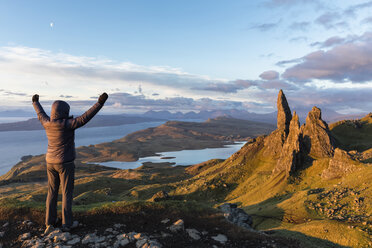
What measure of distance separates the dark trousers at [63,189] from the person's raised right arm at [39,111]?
6.85 feet

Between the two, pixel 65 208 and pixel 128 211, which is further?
pixel 128 211

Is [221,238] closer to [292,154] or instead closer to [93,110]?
[93,110]

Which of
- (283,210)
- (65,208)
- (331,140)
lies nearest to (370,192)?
(283,210)

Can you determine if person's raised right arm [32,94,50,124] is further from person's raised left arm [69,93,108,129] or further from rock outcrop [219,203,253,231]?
rock outcrop [219,203,253,231]

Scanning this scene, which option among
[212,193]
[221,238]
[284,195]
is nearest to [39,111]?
[221,238]

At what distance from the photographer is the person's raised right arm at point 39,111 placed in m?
10.3

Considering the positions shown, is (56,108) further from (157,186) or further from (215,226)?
(157,186)

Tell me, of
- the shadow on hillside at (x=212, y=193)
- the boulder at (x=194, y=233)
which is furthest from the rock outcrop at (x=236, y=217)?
the shadow on hillside at (x=212, y=193)

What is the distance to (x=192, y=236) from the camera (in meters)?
9.77

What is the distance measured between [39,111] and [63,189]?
155 inches

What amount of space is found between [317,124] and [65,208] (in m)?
49.0

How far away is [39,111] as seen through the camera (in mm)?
10773

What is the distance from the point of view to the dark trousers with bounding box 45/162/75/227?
1005cm

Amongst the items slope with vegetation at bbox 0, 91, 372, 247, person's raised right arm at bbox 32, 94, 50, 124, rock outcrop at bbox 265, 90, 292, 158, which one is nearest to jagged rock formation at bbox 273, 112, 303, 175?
slope with vegetation at bbox 0, 91, 372, 247
